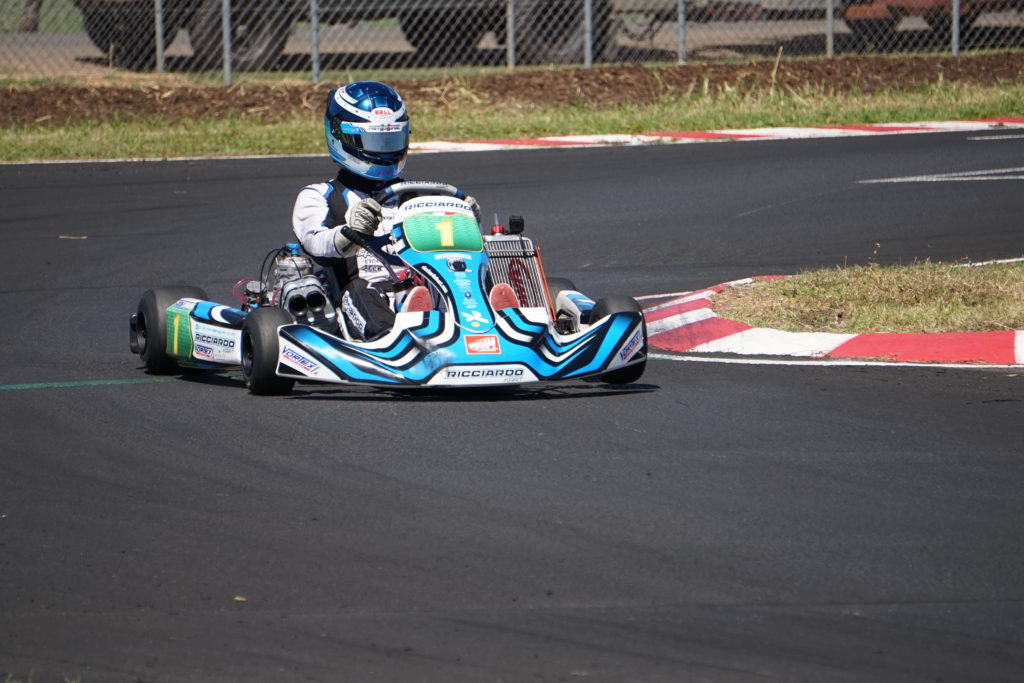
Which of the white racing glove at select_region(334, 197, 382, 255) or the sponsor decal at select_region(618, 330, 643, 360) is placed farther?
the white racing glove at select_region(334, 197, 382, 255)

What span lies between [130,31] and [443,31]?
3.94 metres

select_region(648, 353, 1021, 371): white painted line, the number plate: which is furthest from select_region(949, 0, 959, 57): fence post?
the number plate

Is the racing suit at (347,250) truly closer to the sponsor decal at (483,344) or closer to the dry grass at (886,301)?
the sponsor decal at (483,344)

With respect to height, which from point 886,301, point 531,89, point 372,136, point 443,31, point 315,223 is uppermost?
point 443,31

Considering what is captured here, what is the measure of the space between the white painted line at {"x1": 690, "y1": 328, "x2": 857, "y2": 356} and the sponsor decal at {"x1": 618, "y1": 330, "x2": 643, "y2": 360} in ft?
3.68

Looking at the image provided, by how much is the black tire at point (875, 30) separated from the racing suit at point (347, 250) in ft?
49.1

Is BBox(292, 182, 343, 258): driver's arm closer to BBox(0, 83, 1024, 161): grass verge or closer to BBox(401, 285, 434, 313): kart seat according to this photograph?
BBox(401, 285, 434, 313): kart seat

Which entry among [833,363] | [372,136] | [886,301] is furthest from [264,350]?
[886,301]

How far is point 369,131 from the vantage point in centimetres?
754

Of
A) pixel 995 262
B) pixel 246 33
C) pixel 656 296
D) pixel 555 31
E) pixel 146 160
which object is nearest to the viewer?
pixel 656 296

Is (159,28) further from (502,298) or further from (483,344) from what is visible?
(483,344)

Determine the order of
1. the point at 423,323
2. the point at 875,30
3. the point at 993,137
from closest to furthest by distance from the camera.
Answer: the point at 423,323, the point at 993,137, the point at 875,30

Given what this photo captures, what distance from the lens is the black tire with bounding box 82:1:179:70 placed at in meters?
19.2

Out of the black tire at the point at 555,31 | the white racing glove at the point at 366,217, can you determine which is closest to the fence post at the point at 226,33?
the black tire at the point at 555,31
